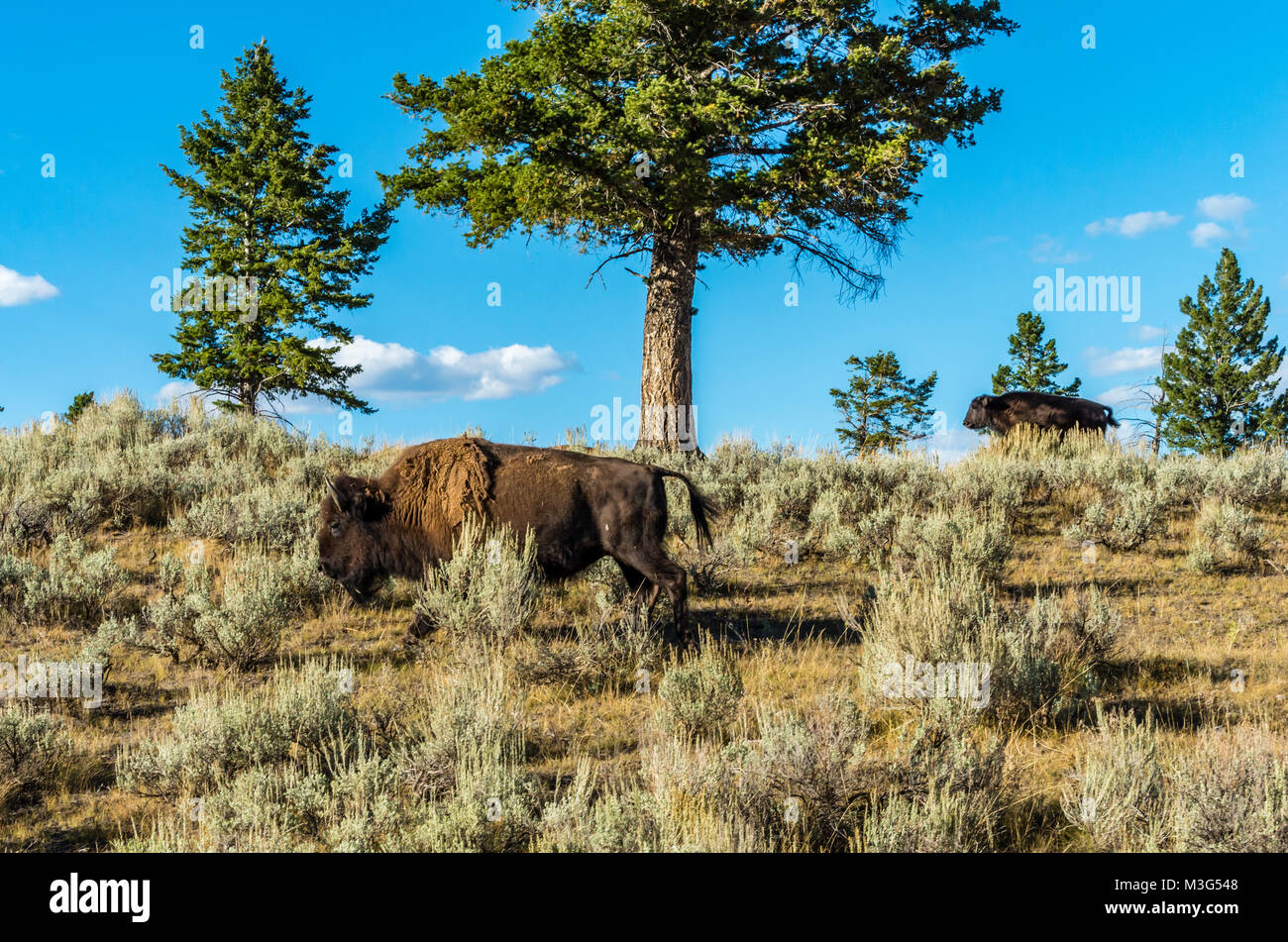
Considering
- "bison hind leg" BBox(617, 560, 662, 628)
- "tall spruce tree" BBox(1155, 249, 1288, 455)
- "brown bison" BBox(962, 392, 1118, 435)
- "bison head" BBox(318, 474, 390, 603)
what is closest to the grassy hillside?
"bison hind leg" BBox(617, 560, 662, 628)

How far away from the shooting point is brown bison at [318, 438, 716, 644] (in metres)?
7.25

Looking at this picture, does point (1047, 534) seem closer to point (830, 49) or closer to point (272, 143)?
point (830, 49)

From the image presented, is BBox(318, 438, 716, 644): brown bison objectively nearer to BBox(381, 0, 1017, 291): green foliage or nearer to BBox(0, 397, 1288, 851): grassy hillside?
BBox(0, 397, 1288, 851): grassy hillside

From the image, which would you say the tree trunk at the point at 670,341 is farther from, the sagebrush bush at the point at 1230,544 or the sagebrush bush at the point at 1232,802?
the sagebrush bush at the point at 1232,802

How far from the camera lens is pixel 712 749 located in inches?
186

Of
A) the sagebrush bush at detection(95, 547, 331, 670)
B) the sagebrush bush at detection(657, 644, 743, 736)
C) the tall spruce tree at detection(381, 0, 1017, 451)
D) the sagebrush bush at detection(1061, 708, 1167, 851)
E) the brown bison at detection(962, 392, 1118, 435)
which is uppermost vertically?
the tall spruce tree at detection(381, 0, 1017, 451)

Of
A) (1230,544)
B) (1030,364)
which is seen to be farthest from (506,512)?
(1030,364)

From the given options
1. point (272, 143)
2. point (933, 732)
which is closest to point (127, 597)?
point (933, 732)

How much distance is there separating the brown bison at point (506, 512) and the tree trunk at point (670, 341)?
314 inches

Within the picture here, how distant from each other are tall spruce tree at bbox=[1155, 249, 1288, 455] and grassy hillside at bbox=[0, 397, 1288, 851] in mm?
31493

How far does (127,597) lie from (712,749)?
6684 millimetres

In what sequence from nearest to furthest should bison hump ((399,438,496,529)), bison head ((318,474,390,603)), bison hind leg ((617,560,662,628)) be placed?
bison hind leg ((617,560,662,628)) → bison hump ((399,438,496,529)) → bison head ((318,474,390,603))

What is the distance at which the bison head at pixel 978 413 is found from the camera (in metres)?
19.7

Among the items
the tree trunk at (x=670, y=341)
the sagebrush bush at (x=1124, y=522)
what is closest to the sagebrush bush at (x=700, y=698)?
the sagebrush bush at (x=1124, y=522)
